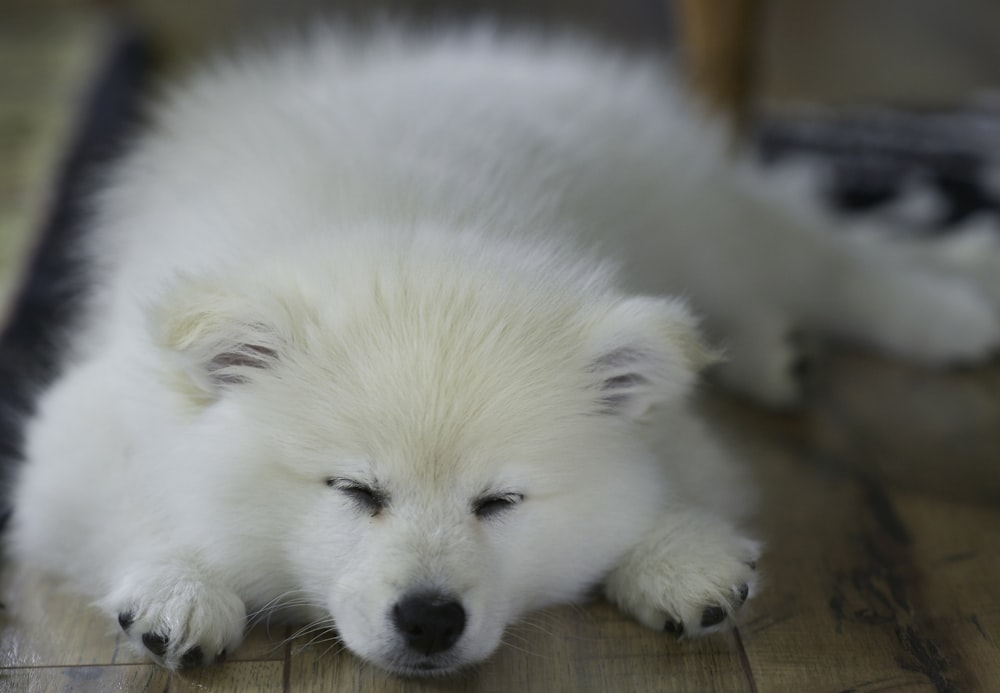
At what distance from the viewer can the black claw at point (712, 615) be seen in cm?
198

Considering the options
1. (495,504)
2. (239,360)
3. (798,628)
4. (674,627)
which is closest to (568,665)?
(674,627)

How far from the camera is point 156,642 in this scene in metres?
1.89

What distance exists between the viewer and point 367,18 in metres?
5.39

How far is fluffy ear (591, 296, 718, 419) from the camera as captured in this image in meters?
1.94

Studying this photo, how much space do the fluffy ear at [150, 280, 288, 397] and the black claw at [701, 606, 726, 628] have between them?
86 cm

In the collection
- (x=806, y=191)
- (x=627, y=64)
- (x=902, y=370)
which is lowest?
(x=902, y=370)

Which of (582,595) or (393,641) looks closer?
(393,641)

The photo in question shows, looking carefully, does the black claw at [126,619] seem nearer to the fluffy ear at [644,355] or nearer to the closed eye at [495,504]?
the closed eye at [495,504]

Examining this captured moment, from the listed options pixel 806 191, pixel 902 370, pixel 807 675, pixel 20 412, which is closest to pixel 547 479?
pixel 807 675

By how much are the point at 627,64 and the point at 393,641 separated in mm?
2339

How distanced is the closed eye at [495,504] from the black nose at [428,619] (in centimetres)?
17

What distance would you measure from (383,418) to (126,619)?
57 cm

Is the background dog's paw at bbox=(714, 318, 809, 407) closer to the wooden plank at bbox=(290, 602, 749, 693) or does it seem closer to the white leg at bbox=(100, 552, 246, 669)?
the wooden plank at bbox=(290, 602, 749, 693)

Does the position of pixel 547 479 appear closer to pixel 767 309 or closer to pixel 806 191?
pixel 767 309
